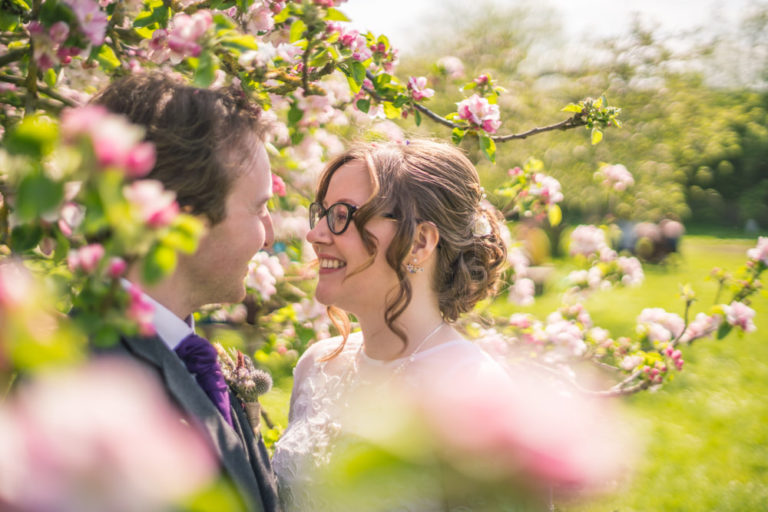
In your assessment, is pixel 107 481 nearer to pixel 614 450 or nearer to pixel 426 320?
pixel 614 450

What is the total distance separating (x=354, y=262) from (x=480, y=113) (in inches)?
35.8

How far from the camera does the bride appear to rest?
2.14 meters

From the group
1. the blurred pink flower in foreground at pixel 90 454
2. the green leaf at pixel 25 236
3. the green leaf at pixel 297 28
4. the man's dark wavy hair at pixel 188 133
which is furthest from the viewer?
the green leaf at pixel 297 28

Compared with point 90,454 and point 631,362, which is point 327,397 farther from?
point 631,362

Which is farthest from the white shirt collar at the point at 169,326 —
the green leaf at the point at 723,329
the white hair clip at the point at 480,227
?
the green leaf at the point at 723,329

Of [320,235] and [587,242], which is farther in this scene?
[587,242]

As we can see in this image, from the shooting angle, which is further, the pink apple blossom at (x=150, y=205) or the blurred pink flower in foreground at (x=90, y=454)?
the pink apple blossom at (x=150, y=205)

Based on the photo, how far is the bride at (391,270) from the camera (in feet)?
7.03

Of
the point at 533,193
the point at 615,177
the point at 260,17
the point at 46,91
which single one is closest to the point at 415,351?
the point at 260,17

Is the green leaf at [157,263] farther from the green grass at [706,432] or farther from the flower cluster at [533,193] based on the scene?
the flower cluster at [533,193]

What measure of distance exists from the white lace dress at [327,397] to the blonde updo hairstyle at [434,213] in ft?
0.39

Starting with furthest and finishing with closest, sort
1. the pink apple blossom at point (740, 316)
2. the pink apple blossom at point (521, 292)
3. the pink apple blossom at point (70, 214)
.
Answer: the pink apple blossom at point (521, 292) < the pink apple blossom at point (740, 316) < the pink apple blossom at point (70, 214)

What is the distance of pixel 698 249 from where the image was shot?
17719 mm

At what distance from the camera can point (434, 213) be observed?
7.49 ft
